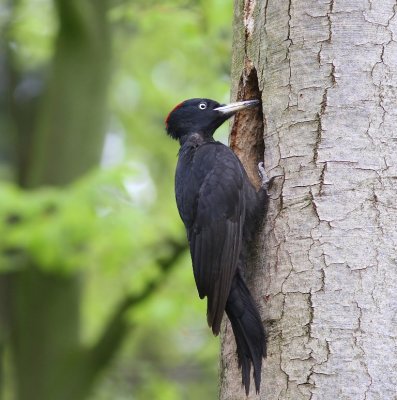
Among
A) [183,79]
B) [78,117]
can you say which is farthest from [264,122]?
[183,79]

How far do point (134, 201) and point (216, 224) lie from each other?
3495 millimetres

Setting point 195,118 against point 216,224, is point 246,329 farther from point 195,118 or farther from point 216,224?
point 195,118

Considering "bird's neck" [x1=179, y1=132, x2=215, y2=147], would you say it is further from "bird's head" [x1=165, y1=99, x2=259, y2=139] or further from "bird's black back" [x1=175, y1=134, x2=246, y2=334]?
"bird's black back" [x1=175, y1=134, x2=246, y2=334]

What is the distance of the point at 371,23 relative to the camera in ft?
10.5

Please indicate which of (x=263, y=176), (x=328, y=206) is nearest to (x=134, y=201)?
(x=263, y=176)

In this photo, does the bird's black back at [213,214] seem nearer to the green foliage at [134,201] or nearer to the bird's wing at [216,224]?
the bird's wing at [216,224]

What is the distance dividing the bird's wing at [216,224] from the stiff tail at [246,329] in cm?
5

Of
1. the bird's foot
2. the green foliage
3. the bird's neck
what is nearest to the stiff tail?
the bird's foot

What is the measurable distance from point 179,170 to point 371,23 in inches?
51.2

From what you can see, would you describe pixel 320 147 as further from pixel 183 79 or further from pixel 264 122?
pixel 183 79

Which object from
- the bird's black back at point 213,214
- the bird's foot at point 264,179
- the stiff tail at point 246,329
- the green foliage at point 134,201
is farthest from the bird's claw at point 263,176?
the green foliage at point 134,201

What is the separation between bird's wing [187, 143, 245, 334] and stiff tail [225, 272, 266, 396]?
0.15ft

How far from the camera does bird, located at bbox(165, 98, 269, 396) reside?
3.24 metres

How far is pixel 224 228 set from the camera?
12.1 feet
